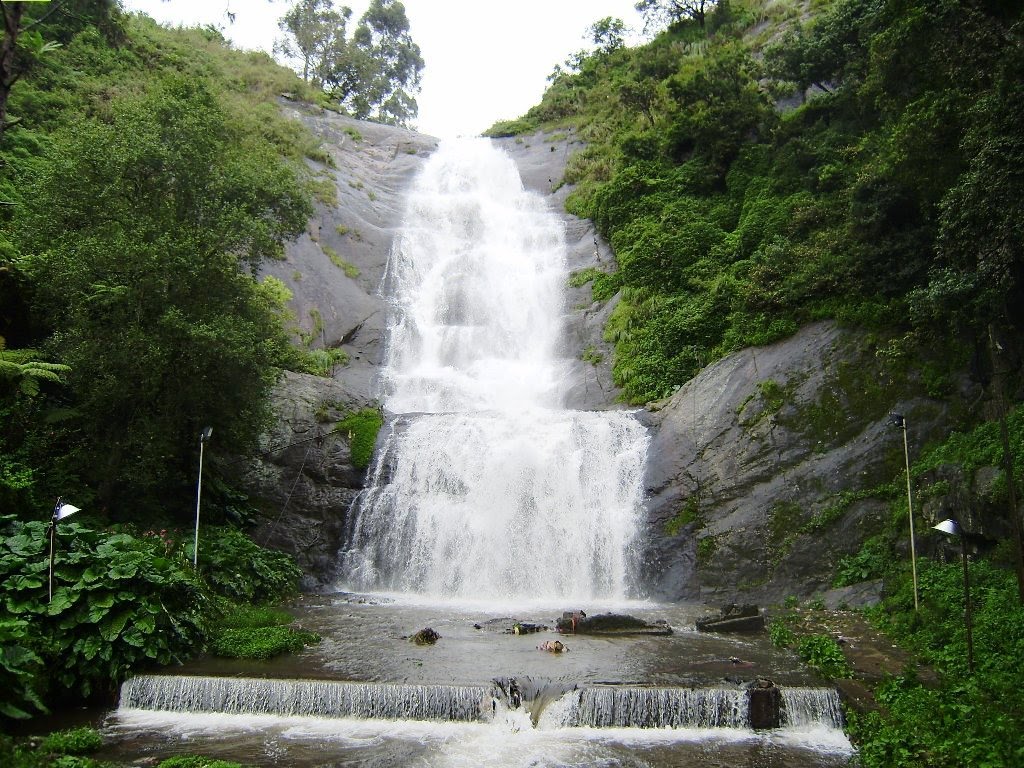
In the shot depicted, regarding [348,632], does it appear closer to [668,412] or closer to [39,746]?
[39,746]

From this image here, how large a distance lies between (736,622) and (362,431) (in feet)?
38.4

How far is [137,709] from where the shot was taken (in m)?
9.82

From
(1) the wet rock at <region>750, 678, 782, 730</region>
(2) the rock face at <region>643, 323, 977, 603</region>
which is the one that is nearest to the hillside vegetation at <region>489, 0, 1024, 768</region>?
(2) the rock face at <region>643, 323, 977, 603</region>

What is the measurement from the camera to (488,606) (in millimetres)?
16125

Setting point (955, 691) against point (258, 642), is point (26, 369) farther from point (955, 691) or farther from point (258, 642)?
point (955, 691)

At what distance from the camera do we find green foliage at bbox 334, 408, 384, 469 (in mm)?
20344

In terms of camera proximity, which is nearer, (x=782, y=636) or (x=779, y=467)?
(x=782, y=636)

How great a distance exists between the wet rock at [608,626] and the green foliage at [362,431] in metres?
8.85

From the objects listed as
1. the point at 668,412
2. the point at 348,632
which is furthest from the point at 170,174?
the point at 668,412

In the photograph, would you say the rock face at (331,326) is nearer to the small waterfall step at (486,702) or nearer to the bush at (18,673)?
the small waterfall step at (486,702)

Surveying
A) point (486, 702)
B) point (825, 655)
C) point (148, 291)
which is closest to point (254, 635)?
point (486, 702)

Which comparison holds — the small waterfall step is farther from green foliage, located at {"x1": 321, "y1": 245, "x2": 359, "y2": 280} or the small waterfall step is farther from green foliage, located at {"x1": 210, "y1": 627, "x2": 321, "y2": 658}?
green foliage, located at {"x1": 321, "y1": 245, "x2": 359, "y2": 280}

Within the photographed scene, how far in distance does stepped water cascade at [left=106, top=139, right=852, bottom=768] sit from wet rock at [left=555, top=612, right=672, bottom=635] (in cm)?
27

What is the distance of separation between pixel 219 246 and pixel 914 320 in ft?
48.9
